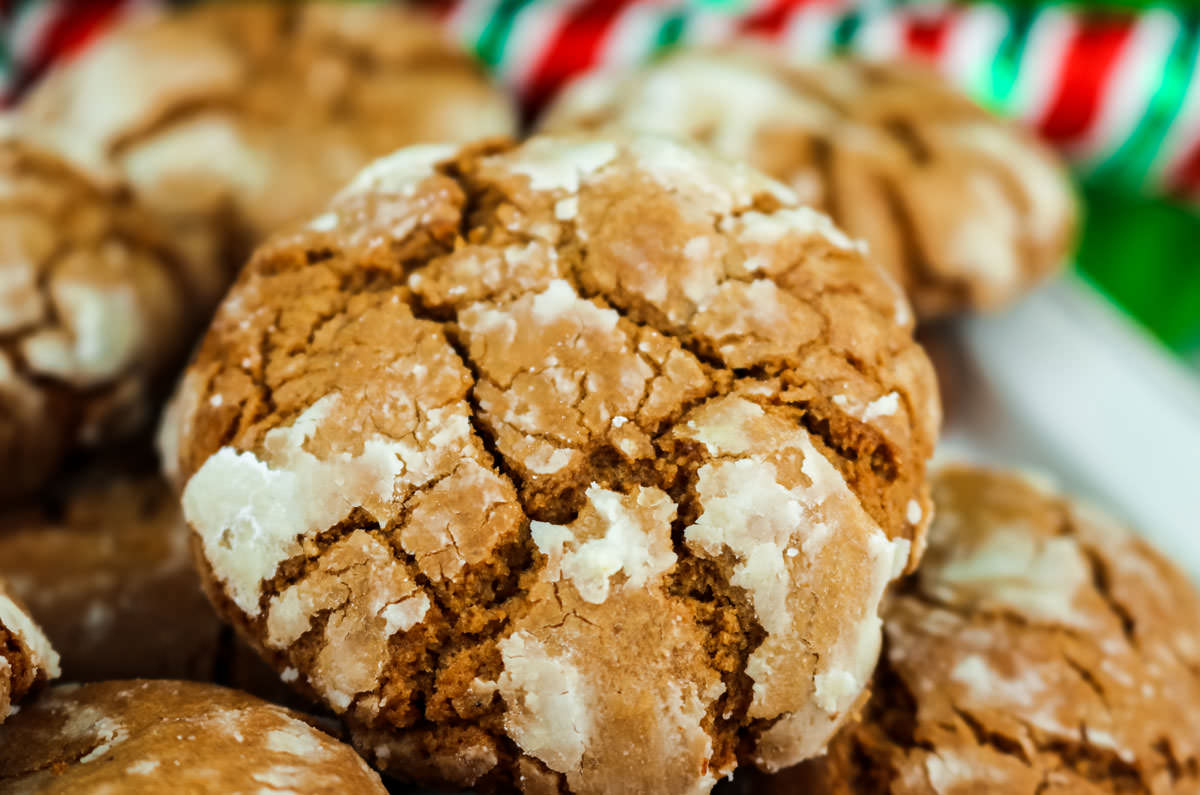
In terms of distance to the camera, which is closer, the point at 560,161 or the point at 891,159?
the point at 560,161

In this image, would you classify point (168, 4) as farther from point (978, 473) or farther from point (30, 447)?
point (978, 473)

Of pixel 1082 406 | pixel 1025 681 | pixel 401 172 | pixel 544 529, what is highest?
pixel 401 172

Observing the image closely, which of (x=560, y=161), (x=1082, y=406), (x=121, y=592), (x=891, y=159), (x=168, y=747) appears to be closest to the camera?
(x=168, y=747)

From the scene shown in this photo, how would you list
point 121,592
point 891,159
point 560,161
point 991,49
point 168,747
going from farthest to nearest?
point 991,49 → point 891,159 → point 121,592 → point 560,161 → point 168,747

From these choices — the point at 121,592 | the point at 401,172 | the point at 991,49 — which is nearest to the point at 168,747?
the point at 121,592

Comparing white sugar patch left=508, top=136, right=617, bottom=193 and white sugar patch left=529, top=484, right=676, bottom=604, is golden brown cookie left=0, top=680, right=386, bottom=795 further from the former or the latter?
white sugar patch left=508, top=136, right=617, bottom=193

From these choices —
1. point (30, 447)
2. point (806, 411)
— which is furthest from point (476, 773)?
point (30, 447)

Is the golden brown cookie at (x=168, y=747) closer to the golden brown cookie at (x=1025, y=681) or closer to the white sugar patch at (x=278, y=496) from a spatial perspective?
the white sugar patch at (x=278, y=496)

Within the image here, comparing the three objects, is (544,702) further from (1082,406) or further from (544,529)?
(1082,406)
